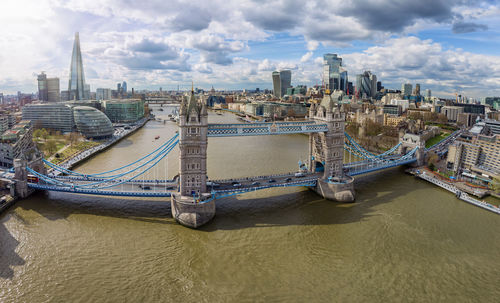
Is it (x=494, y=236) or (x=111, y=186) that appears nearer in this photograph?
(x=494, y=236)

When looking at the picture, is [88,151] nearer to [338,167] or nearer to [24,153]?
[24,153]

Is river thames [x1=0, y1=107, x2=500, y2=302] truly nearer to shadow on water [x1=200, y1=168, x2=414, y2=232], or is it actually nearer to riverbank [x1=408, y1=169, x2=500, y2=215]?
shadow on water [x1=200, y1=168, x2=414, y2=232]

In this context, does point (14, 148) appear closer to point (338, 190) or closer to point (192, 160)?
point (192, 160)

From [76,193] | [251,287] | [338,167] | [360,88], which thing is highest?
[360,88]

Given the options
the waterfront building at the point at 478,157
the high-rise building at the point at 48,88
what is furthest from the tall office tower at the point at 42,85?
the waterfront building at the point at 478,157

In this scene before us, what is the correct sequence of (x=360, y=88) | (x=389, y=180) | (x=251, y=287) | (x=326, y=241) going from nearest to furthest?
(x=251, y=287) < (x=326, y=241) < (x=389, y=180) < (x=360, y=88)

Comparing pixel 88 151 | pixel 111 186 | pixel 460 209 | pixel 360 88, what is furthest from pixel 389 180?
pixel 360 88

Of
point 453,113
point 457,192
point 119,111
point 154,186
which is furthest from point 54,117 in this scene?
point 453,113
